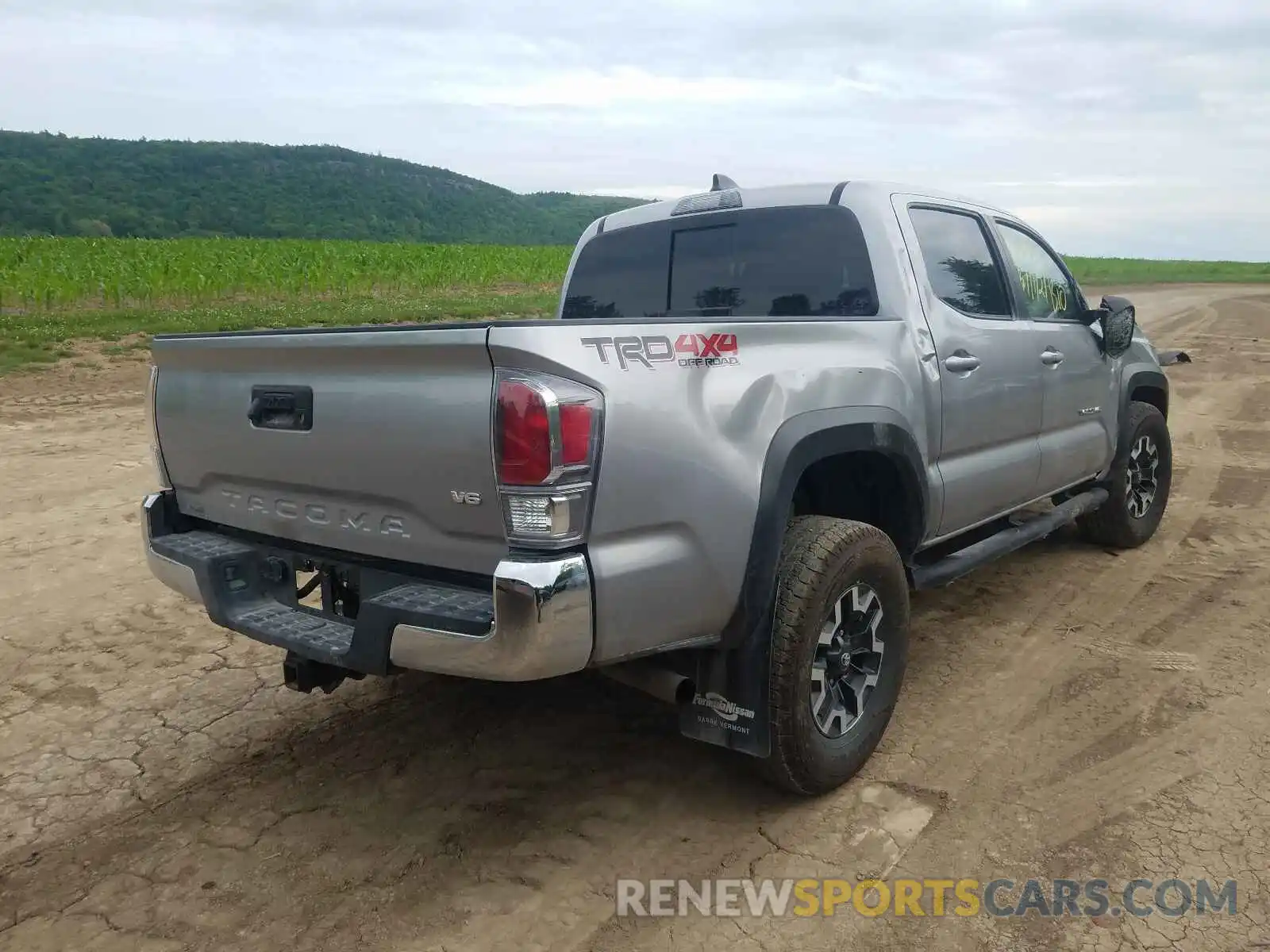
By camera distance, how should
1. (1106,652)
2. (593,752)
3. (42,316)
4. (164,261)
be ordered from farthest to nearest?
(164,261)
(42,316)
(1106,652)
(593,752)

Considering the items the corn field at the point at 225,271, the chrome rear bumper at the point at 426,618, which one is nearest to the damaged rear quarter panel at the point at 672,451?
the chrome rear bumper at the point at 426,618

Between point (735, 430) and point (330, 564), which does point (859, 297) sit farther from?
point (330, 564)

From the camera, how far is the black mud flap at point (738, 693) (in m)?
2.81

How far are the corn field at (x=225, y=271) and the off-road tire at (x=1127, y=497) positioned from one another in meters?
17.0

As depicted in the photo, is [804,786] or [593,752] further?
[593,752]

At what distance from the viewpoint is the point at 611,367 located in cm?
243

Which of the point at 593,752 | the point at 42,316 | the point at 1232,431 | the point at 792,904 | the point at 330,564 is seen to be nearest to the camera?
the point at 792,904

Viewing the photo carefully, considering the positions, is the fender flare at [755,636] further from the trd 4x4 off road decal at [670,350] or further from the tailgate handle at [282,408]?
the tailgate handle at [282,408]

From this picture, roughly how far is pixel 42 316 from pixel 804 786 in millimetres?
16126

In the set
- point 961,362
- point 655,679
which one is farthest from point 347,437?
point 961,362

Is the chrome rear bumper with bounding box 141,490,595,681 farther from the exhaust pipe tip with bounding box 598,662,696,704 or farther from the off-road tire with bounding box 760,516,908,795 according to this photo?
the off-road tire with bounding box 760,516,908,795

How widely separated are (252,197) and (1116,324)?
96966 mm

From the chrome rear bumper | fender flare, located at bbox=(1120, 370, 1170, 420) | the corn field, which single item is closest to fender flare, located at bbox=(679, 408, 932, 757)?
the chrome rear bumper

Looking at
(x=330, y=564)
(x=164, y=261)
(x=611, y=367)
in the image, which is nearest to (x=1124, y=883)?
(x=611, y=367)
